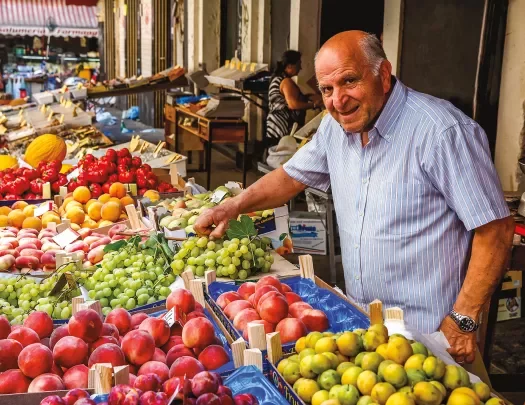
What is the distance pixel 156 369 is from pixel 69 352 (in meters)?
0.25

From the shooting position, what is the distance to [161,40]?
57.3ft

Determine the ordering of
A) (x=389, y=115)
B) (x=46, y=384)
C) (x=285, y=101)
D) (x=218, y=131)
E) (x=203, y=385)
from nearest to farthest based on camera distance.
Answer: (x=203, y=385) < (x=46, y=384) < (x=389, y=115) < (x=285, y=101) < (x=218, y=131)

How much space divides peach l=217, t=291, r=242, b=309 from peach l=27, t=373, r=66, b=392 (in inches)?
27.8

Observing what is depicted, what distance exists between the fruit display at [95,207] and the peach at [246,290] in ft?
5.60

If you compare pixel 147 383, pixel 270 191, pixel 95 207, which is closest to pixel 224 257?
pixel 270 191

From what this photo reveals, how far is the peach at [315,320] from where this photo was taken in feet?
7.14

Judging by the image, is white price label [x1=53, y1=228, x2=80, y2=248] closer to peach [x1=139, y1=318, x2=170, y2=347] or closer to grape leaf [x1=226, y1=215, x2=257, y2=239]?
grape leaf [x1=226, y1=215, x2=257, y2=239]

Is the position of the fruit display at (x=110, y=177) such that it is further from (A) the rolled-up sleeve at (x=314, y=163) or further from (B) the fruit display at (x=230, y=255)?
(A) the rolled-up sleeve at (x=314, y=163)

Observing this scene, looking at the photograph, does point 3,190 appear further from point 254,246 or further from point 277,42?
point 277,42

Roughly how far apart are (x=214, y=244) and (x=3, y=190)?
2.36m

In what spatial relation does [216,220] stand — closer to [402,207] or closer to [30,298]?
[30,298]

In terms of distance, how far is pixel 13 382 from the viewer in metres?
1.80

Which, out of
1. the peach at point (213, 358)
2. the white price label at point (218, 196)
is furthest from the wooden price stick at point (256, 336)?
the white price label at point (218, 196)

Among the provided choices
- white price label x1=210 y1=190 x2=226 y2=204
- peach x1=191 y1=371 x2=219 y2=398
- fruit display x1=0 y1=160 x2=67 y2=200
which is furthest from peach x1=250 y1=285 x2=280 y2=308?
fruit display x1=0 y1=160 x2=67 y2=200
